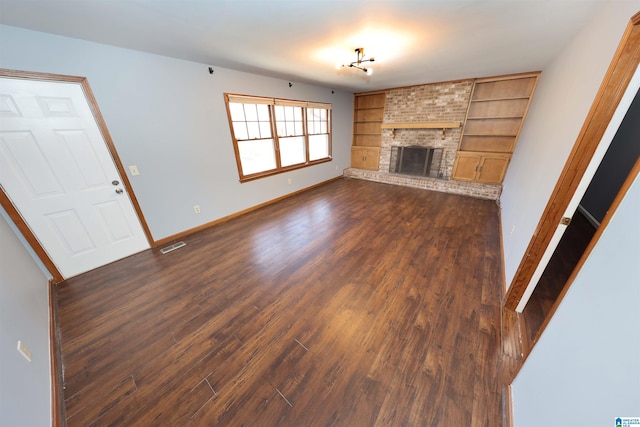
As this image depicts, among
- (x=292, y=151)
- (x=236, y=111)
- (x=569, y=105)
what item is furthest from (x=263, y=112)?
(x=569, y=105)

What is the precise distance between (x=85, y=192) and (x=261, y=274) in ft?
7.08

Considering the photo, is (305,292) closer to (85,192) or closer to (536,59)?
(85,192)

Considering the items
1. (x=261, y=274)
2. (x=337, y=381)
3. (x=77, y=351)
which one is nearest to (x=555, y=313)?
(x=337, y=381)

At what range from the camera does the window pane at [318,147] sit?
511cm

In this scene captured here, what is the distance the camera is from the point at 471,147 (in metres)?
4.74

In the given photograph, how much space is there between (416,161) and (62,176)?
6164 millimetres

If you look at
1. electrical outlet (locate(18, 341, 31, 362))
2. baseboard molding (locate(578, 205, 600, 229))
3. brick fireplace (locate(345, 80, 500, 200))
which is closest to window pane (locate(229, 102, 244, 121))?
electrical outlet (locate(18, 341, 31, 362))

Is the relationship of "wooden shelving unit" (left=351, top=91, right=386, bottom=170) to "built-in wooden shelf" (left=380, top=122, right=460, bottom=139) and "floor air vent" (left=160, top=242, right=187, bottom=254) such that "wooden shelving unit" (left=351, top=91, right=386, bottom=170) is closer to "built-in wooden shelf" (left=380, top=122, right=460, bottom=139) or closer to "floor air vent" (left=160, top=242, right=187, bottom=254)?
"built-in wooden shelf" (left=380, top=122, right=460, bottom=139)

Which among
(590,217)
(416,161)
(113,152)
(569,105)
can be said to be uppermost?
(569,105)

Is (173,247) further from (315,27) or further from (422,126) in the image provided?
(422,126)

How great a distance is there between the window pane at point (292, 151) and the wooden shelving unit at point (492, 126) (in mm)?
3628

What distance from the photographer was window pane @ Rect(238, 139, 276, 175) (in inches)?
148

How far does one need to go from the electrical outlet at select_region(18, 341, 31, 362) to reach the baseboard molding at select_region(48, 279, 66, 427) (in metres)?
0.25

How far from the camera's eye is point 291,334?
1.67 meters
